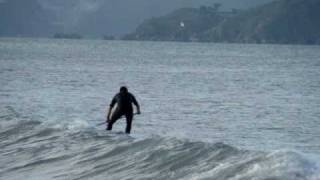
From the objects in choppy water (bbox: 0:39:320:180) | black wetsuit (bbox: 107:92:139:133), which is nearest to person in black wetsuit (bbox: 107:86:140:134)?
black wetsuit (bbox: 107:92:139:133)

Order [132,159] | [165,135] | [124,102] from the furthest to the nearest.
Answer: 1. [165,135]
2. [124,102]
3. [132,159]

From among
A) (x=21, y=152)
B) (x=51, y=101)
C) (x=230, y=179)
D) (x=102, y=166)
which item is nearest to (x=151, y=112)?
(x=51, y=101)

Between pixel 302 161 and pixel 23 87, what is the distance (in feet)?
151

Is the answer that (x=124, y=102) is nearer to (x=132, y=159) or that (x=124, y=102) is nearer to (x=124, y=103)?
(x=124, y=103)

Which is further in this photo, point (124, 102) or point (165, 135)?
point (165, 135)

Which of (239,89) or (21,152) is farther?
(239,89)

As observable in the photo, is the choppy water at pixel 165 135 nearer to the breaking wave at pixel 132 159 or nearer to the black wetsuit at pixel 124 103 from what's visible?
the breaking wave at pixel 132 159

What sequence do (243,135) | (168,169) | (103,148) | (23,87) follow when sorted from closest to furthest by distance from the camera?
(168,169)
(103,148)
(243,135)
(23,87)

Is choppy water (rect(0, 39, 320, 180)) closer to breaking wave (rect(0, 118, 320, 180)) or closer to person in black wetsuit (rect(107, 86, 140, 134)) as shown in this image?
breaking wave (rect(0, 118, 320, 180))

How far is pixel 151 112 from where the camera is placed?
42.4m

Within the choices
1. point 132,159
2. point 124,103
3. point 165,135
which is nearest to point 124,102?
point 124,103

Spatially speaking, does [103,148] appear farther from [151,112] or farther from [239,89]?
[239,89]

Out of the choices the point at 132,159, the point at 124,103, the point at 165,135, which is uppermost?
the point at 124,103

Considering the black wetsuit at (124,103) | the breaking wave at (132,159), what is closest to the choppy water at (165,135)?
the breaking wave at (132,159)
